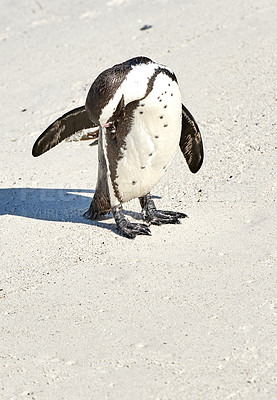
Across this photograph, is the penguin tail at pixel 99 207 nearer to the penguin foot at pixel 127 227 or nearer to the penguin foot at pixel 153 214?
the penguin foot at pixel 127 227

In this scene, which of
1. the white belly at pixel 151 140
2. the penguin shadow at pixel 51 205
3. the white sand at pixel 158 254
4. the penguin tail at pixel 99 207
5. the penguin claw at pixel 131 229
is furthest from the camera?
the penguin shadow at pixel 51 205

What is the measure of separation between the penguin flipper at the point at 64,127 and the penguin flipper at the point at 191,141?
545 millimetres

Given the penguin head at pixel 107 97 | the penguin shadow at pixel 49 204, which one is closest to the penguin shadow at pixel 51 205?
the penguin shadow at pixel 49 204

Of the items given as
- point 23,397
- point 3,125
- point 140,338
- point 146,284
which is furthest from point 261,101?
point 23,397

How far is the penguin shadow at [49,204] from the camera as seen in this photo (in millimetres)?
4230

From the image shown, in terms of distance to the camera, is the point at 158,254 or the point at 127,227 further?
the point at 127,227

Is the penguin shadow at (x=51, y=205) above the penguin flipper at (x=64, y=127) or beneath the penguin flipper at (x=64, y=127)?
beneath

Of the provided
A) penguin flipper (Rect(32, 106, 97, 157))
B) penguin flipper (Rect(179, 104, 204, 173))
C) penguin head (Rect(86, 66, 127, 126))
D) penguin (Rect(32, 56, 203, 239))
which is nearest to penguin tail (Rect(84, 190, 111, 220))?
penguin (Rect(32, 56, 203, 239))

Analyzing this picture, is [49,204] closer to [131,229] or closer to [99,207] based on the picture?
[99,207]

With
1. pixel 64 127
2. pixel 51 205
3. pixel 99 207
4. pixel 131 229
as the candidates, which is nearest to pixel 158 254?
pixel 131 229

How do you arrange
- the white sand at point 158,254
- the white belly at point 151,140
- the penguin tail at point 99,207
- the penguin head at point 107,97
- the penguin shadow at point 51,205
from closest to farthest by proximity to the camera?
the white sand at point 158,254 < the penguin head at point 107,97 < the white belly at point 151,140 < the penguin tail at point 99,207 < the penguin shadow at point 51,205

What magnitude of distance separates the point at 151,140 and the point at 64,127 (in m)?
0.73

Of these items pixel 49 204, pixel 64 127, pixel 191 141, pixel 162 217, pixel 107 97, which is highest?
pixel 107 97

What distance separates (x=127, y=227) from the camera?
12.7 ft
